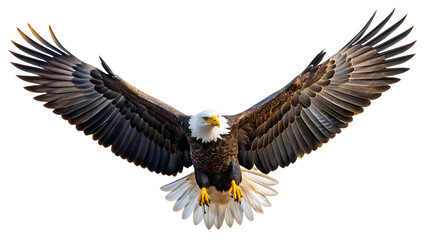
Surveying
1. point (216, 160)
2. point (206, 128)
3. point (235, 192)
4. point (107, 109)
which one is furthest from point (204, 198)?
point (107, 109)

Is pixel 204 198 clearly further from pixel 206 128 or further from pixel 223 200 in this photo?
pixel 206 128

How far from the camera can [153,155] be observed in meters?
8.19

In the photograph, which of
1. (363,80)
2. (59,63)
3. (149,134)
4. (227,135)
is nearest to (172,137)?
(149,134)

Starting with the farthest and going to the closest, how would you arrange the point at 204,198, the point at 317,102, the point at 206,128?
1. the point at 317,102
2. the point at 204,198
3. the point at 206,128

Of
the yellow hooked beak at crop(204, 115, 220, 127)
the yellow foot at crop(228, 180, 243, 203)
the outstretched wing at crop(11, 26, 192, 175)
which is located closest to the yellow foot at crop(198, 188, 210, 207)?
the yellow foot at crop(228, 180, 243, 203)

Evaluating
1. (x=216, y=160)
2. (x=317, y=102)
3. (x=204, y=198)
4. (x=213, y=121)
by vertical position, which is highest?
(x=317, y=102)

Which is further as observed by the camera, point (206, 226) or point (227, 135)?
point (206, 226)

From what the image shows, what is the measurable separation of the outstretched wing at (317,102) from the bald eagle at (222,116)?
11 millimetres

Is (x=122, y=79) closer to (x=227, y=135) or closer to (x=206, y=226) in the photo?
(x=227, y=135)

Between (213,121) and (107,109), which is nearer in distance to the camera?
(213,121)

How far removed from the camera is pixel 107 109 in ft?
26.6

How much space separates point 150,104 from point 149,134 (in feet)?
1.39

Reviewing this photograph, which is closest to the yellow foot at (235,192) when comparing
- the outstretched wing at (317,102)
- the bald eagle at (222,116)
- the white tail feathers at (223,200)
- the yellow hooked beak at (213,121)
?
the bald eagle at (222,116)

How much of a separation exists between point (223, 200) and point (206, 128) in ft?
3.85
